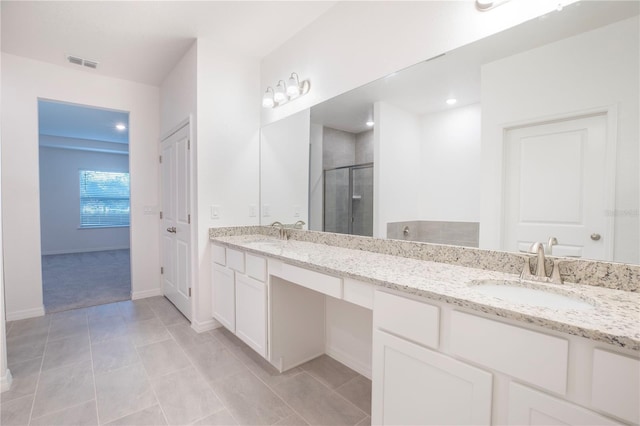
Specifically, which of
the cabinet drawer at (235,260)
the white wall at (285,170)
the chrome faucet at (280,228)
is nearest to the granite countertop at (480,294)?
the cabinet drawer at (235,260)

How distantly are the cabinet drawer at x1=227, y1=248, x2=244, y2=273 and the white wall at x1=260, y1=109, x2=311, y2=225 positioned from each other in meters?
0.60

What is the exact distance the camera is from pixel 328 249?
202 cm

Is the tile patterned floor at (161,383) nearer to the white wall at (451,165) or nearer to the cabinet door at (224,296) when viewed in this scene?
the cabinet door at (224,296)

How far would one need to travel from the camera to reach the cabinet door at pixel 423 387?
3.00 ft

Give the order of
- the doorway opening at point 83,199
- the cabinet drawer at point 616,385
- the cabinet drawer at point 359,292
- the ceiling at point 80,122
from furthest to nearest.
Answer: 1. the doorway opening at point 83,199
2. the ceiling at point 80,122
3. the cabinet drawer at point 359,292
4. the cabinet drawer at point 616,385

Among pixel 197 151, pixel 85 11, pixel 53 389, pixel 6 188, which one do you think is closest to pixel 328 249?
pixel 197 151

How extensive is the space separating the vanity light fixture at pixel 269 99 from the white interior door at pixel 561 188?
191 cm

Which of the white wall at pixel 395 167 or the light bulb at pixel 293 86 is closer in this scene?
the white wall at pixel 395 167

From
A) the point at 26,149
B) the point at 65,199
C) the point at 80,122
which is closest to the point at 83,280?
the point at 26,149

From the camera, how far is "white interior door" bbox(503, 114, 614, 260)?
108 cm

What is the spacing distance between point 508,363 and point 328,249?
4.22 feet

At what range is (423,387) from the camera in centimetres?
105

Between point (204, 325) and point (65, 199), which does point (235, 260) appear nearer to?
point (204, 325)

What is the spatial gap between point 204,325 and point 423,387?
2.11m
